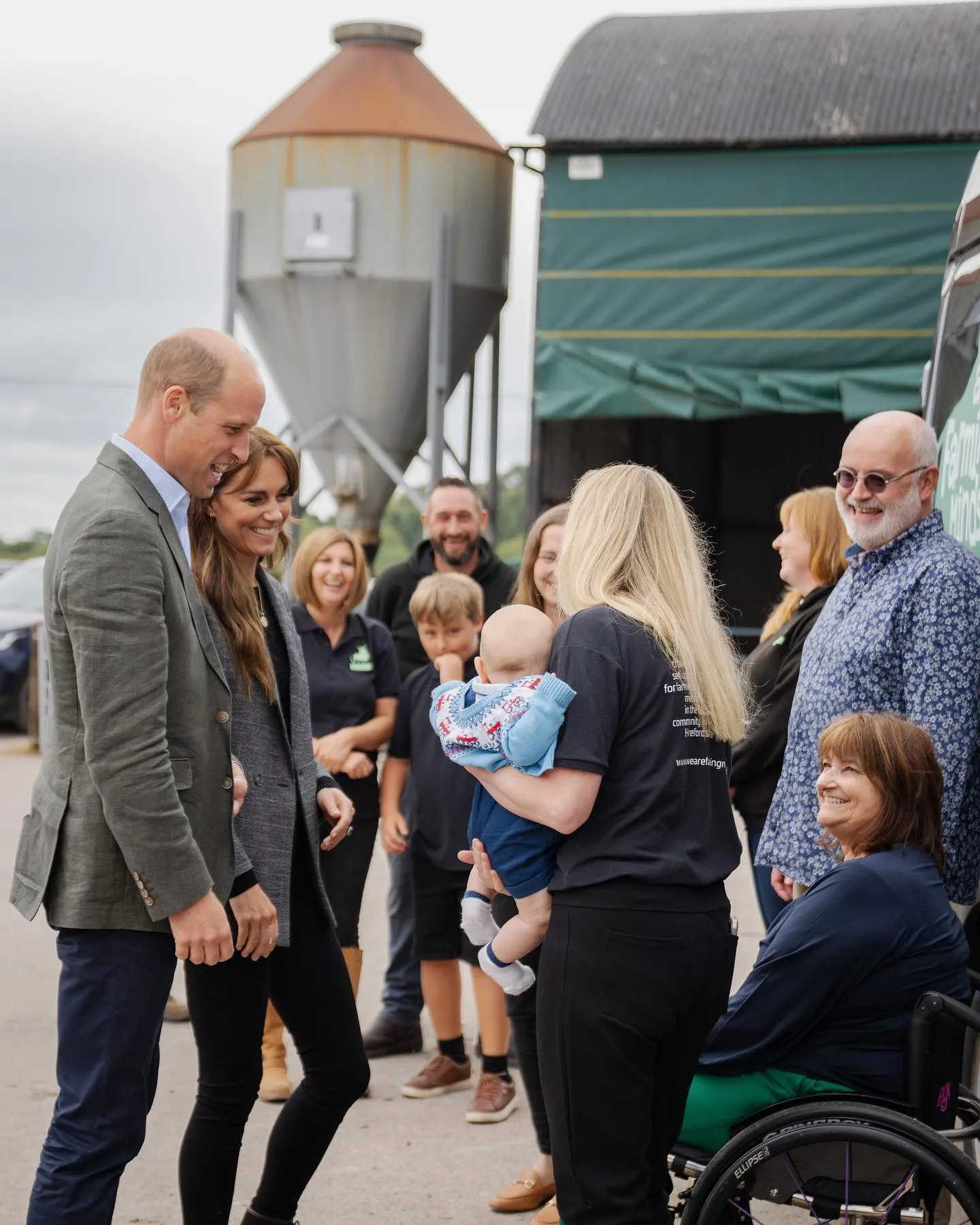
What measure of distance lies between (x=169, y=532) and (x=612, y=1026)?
3.91 ft

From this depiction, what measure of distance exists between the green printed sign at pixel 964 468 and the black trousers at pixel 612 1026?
1601mm

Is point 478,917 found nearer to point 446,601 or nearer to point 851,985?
point 851,985

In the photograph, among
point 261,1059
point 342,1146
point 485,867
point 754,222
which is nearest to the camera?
point 485,867

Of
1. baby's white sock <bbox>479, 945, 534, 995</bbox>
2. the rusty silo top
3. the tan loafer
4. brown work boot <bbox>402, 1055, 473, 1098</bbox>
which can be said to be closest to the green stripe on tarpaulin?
the rusty silo top

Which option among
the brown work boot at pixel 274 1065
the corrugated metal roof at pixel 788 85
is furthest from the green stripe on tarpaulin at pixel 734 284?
the brown work boot at pixel 274 1065

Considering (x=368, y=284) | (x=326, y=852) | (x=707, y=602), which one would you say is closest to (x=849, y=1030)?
(x=707, y=602)

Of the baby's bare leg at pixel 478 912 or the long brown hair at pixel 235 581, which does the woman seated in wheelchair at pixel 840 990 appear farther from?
the long brown hair at pixel 235 581

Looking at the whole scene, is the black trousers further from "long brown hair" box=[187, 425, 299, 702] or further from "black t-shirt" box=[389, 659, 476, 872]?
"black t-shirt" box=[389, 659, 476, 872]

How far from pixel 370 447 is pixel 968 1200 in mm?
9936

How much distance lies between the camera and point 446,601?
4758 millimetres

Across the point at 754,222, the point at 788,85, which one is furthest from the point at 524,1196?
the point at 788,85

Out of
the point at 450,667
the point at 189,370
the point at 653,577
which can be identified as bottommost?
the point at 450,667

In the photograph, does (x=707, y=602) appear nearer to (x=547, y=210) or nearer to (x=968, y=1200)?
(x=968, y=1200)

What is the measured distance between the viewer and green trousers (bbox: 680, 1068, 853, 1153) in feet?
10.00
